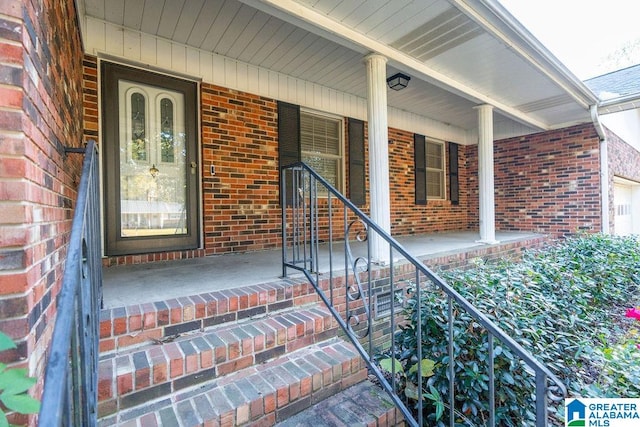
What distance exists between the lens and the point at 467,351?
1627 millimetres

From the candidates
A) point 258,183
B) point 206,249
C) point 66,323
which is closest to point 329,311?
point 66,323

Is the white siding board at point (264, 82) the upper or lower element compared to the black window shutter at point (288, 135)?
upper

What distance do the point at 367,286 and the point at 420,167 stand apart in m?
4.28

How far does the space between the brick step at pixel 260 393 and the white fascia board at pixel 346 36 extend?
8.18 ft

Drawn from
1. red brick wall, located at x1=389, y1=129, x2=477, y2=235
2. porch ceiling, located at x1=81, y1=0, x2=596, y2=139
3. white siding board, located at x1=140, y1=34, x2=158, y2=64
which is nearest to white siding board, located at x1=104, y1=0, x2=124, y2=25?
porch ceiling, located at x1=81, y1=0, x2=596, y2=139

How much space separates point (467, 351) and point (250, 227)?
2947 mm

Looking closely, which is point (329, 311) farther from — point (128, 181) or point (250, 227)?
point (128, 181)

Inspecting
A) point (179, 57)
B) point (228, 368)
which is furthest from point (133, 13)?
point (228, 368)

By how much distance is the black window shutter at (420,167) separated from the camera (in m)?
6.34

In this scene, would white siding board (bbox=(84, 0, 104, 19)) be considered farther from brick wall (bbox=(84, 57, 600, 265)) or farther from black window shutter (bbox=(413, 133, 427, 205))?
black window shutter (bbox=(413, 133, 427, 205))

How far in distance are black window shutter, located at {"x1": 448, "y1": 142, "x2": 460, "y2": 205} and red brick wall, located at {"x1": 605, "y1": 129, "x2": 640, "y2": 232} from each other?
8.78 feet

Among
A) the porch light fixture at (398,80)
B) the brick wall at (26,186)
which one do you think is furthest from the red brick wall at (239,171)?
the brick wall at (26,186)

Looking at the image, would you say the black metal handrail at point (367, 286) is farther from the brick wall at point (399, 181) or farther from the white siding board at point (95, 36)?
the white siding board at point (95, 36)

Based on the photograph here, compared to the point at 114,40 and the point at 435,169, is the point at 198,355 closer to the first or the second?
the point at 114,40
